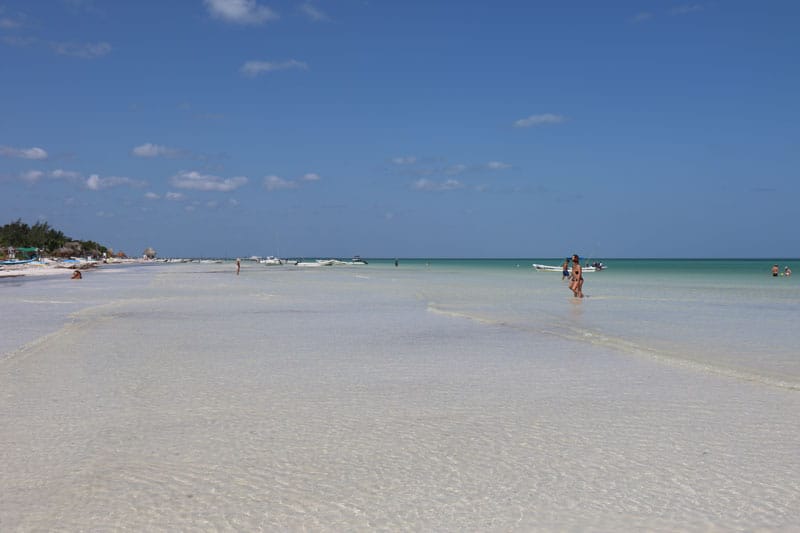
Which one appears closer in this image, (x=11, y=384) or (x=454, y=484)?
(x=454, y=484)

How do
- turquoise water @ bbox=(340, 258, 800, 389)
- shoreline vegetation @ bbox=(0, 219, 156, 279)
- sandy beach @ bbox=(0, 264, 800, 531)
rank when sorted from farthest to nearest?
1. shoreline vegetation @ bbox=(0, 219, 156, 279)
2. turquoise water @ bbox=(340, 258, 800, 389)
3. sandy beach @ bbox=(0, 264, 800, 531)

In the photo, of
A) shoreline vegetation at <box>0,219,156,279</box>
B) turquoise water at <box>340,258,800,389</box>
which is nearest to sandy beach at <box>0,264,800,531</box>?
turquoise water at <box>340,258,800,389</box>

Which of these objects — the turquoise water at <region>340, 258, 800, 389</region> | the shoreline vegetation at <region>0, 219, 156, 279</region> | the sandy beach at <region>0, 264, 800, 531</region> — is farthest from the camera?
the shoreline vegetation at <region>0, 219, 156, 279</region>

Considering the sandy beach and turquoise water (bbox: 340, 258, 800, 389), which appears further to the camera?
turquoise water (bbox: 340, 258, 800, 389)

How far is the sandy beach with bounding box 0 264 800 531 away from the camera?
17.7ft

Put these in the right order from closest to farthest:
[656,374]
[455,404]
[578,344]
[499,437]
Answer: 1. [499,437]
2. [455,404]
3. [656,374]
4. [578,344]

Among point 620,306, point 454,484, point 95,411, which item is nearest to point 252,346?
point 95,411

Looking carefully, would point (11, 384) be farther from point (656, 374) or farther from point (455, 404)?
point (656, 374)

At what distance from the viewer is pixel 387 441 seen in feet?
24.7

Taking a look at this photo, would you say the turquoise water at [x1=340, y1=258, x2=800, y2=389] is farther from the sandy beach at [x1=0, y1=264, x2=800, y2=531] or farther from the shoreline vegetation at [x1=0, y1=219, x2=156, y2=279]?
the shoreline vegetation at [x1=0, y1=219, x2=156, y2=279]

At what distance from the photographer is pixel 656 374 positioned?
12008 millimetres

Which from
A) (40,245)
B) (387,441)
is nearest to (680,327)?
(387,441)

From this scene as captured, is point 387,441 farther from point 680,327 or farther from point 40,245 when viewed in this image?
point 40,245

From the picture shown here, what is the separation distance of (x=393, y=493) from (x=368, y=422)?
261 cm
